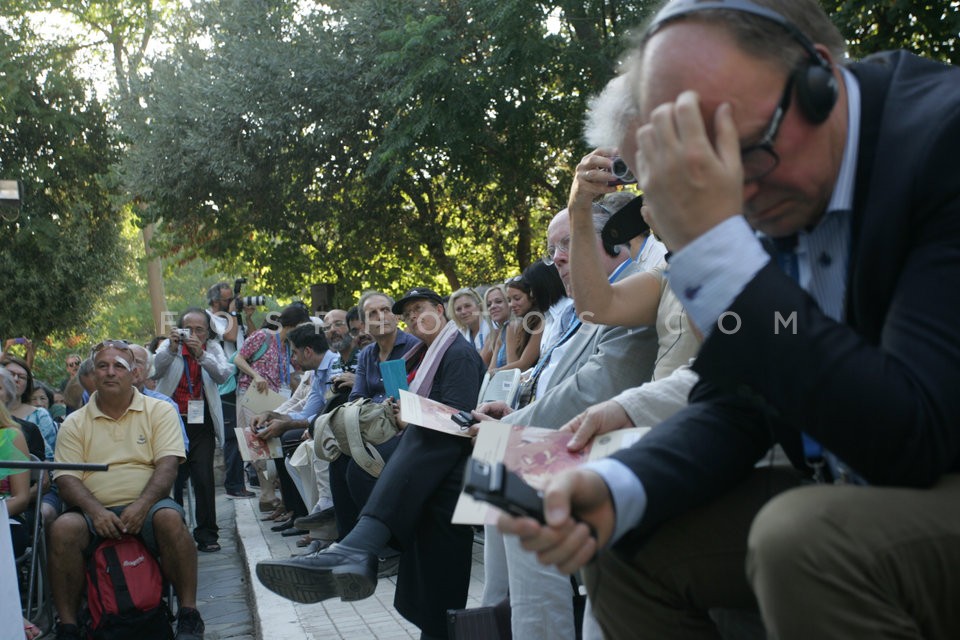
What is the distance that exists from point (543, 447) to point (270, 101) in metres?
17.9

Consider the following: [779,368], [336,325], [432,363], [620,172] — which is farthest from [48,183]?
[779,368]

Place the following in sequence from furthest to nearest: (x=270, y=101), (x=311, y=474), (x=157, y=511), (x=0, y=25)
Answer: (x=0, y=25) → (x=270, y=101) → (x=311, y=474) → (x=157, y=511)

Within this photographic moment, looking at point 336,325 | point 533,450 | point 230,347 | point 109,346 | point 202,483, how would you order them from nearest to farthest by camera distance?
point 533,450
point 109,346
point 202,483
point 336,325
point 230,347

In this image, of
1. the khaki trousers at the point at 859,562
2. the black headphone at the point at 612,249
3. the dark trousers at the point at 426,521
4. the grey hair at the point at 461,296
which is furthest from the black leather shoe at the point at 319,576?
the grey hair at the point at 461,296

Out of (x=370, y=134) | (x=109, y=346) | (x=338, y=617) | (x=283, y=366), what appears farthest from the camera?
(x=370, y=134)

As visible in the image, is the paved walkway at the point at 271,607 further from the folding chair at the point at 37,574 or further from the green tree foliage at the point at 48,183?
the green tree foliage at the point at 48,183

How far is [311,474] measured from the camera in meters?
8.63

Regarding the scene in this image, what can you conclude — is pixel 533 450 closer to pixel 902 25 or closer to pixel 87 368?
pixel 87 368

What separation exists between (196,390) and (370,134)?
965cm

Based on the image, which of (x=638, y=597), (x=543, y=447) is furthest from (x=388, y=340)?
(x=638, y=597)

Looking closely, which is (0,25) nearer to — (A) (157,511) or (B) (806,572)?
(A) (157,511)

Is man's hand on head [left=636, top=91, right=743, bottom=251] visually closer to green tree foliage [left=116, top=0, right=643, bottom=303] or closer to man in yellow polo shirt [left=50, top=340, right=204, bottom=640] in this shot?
man in yellow polo shirt [left=50, top=340, right=204, bottom=640]

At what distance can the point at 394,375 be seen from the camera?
6.62 metres

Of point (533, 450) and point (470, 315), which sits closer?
point (533, 450)
